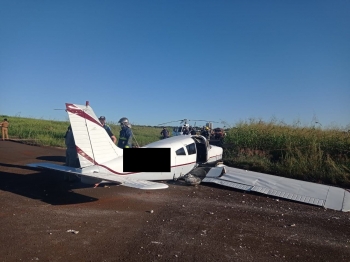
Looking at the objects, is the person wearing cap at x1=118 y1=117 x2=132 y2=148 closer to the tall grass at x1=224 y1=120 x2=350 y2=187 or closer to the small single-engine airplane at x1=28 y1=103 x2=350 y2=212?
the small single-engine airplane at x1=28 y1=103 x2=350 y2=212

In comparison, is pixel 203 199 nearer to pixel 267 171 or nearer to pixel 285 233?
pixel 285 233

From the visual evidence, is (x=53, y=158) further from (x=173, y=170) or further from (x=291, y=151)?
(x=291, y=151)

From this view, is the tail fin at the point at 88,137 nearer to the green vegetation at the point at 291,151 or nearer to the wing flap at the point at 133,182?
the wing flap at the point at 133,182

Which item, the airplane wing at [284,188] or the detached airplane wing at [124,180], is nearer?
the detached airplane wing at [124,180]

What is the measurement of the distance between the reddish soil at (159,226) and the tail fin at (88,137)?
1.19 metres

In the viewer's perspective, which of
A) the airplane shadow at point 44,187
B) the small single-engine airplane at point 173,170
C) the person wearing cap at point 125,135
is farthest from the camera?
the person wearing cap at point 125,135

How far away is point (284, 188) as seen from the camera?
9672 mm

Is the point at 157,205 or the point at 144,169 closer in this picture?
the point at 157,205

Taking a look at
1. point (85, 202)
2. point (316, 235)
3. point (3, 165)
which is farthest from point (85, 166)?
point (3, 165)

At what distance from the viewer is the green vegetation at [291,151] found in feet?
41.6

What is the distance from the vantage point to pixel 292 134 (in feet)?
52.5

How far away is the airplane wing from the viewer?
871 centimetres

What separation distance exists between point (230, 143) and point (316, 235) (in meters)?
11.7

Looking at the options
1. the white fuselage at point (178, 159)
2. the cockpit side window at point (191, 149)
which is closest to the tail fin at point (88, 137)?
the white fuselage at point (178, 159)
